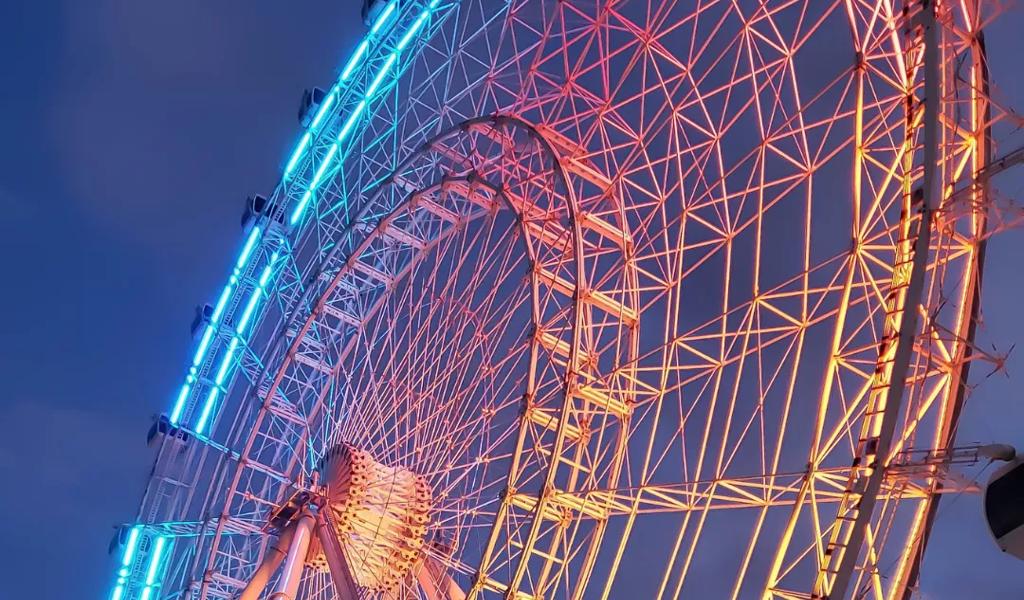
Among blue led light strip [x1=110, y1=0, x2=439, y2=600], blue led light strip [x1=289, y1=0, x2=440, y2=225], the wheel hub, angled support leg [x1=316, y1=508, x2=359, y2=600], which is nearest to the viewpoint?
angled support leg [x1=316, y1=508, x2=359, y2=600]

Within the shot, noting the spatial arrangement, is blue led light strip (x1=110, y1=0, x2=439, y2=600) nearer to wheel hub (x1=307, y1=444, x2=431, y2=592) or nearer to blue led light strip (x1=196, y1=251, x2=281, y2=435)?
blue led light strip (x1=196, y1=251, x2=281, y2=435)

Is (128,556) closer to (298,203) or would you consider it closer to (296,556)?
(298,203)

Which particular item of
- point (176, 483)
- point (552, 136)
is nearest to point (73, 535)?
point (176, 483)

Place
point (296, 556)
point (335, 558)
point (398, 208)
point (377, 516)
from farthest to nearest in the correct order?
1. point (398, 208)
2. point (377, 516)
3. point (296, 556)
4. point (335, 558)

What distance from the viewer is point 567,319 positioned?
31.8 meters

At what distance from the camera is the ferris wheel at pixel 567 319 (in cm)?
1795

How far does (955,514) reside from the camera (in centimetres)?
4744

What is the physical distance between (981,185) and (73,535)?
60.6 m

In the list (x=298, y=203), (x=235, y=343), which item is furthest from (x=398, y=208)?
(x=235, y=343)

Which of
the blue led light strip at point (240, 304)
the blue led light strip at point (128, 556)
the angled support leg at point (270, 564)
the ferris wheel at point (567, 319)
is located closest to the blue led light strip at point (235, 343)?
the blue led light strip at point (240, 304)

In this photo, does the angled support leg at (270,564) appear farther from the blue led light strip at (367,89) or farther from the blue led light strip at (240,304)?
the blue led light strip at (367,89)

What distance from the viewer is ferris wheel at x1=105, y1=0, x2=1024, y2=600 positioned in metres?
18.0

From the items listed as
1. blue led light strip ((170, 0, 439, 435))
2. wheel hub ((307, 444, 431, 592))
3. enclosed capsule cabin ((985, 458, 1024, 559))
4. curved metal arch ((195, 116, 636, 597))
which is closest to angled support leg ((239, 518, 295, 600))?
wheel hub ((307, 444, 431, 592))

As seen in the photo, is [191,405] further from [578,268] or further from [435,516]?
[578,268]
